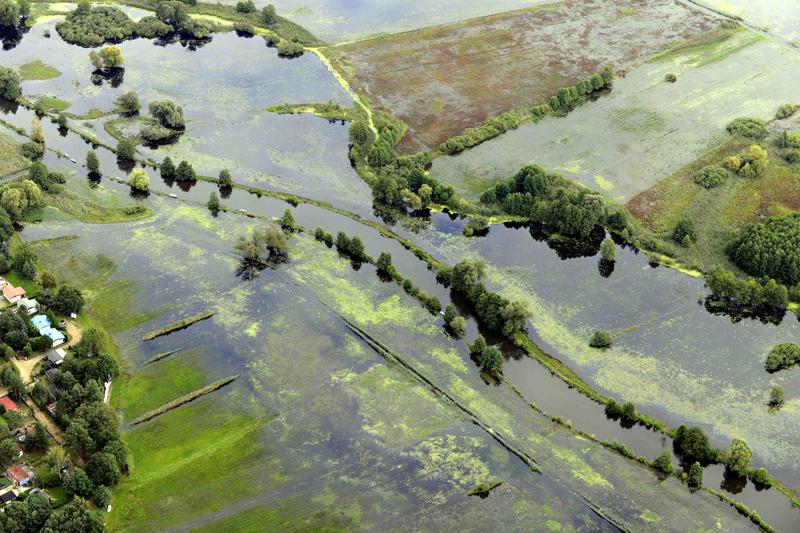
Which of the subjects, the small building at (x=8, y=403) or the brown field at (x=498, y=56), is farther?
the brown field at (x=498, y=56)

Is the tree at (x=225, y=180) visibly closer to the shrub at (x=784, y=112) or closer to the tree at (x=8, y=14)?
the tree at (x=8, y=14)

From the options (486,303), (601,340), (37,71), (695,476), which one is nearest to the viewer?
(695,476)

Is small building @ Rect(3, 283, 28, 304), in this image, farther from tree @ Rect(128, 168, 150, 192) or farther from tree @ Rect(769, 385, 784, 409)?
tree @ Rect(769, 385, 784, 409)

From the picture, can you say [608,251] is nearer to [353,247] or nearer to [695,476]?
[353,247]

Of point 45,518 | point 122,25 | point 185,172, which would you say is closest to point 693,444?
point 45,518

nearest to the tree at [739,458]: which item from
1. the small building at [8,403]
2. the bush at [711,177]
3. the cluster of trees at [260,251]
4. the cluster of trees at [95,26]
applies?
the bush at [711,177]

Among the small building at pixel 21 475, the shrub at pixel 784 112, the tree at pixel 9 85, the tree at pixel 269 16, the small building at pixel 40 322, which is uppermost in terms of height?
the tree at pixel 269 16
